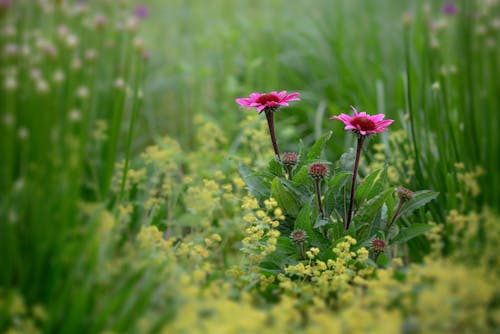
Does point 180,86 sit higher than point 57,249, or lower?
higher

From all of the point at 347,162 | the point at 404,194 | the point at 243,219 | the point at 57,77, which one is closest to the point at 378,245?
the point at 404,194

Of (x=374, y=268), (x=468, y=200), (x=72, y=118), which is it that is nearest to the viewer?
(x=72, y=118)

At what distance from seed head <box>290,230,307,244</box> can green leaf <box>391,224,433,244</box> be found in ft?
0.98

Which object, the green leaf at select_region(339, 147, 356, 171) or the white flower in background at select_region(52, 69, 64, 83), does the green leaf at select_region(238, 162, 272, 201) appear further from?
the white flower in background at select_region(52, 69, 64, 83)

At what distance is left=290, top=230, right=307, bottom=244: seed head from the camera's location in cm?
168

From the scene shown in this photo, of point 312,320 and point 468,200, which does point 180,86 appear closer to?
point 468,200

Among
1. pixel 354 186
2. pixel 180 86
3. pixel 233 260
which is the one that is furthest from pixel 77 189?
pixel 180 86

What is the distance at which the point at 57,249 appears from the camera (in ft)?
4.60

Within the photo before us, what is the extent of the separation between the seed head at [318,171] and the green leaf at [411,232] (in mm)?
319

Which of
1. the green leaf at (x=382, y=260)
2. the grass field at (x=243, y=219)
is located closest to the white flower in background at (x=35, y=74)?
the grass field at (x=243, y=219)

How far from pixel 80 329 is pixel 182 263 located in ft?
1.37

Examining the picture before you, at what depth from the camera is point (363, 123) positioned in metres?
1.64

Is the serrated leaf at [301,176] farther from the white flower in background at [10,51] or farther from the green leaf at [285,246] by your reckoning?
the white flower in background at [10,51]

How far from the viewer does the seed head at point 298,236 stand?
168 centimetres
